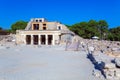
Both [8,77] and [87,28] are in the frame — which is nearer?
[8,77]

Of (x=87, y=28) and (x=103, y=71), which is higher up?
(x=87, y=28)

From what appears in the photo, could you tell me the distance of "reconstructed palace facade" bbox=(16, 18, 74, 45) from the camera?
176ft

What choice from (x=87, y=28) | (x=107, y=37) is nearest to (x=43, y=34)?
(x=87, y=28)

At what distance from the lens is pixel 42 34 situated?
180 feet

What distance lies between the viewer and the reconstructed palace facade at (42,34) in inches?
2110

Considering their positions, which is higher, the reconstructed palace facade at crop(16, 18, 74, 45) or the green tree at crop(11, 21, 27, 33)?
A: the green tree at crop(11, 21, 27, 33)

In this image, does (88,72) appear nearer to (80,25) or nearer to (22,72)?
(22,72)

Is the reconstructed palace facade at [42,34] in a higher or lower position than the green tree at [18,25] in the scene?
lower

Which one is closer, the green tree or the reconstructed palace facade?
the reconstructed palace facade

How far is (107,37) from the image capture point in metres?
78.6

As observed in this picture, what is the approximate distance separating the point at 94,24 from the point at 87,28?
4.20 meters

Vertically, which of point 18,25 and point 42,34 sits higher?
point 18,25

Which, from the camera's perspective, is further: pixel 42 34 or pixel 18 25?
pixel 18 25

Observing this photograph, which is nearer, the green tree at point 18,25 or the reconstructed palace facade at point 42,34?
the reconstructed palace facade at point 42,34
